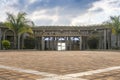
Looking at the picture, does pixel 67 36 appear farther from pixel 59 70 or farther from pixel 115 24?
pixel 59 70

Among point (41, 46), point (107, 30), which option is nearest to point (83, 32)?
point (107, 30)

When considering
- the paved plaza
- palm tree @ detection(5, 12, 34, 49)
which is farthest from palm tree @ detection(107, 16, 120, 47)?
the paved plaza

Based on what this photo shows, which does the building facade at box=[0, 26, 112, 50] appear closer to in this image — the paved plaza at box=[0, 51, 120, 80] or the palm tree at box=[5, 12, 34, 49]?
the palm tree at box=[5, 12, 34, 49]

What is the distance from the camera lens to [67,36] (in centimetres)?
4316

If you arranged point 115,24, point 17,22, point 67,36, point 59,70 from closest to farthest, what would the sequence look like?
point 59,70 → point 17,22 → point 115,24 → point 67,36

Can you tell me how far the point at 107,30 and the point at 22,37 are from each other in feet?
52.8

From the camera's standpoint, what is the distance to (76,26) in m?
45.0

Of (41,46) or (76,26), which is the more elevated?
(76,26)

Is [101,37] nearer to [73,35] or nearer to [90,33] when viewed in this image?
[90,33]

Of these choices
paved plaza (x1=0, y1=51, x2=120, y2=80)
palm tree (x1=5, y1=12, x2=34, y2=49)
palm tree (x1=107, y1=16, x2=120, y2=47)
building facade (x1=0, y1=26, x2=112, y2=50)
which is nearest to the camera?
paved plaza (x1=0, y1=51, x2=120, y2=80)

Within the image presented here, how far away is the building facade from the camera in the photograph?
4291 cm

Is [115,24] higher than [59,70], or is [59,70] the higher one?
[115,24]

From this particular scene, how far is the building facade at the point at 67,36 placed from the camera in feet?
141

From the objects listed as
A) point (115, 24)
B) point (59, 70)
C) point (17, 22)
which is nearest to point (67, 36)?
point (115, 24)
